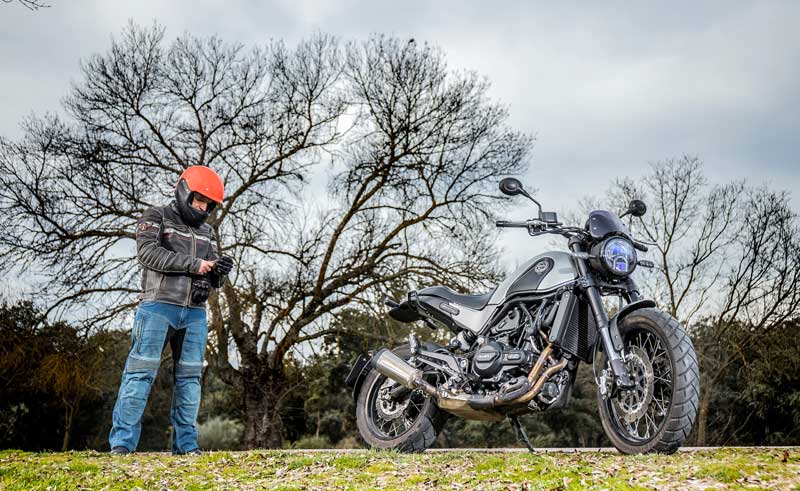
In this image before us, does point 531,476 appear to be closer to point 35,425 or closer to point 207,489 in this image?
point 207,489

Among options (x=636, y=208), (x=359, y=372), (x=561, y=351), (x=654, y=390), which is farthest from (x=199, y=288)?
(x=654, y=390)

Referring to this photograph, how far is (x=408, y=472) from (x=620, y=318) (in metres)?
1.91

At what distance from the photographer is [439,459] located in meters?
5.70

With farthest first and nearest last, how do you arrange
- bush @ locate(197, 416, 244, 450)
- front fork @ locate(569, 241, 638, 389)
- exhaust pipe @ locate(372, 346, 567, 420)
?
bush @ locate(197, 416, 244, 450) < exhaust pipe @ locate(372, 346, 567, 420) < front fork @ locate(569, 241, 638, 389)

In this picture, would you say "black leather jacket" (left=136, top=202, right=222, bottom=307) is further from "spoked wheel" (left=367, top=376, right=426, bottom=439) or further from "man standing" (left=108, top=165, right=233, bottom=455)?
"spoked wheel" (left=367, top=376, right=426, bottom=439)

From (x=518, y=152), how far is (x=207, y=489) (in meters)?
11.7

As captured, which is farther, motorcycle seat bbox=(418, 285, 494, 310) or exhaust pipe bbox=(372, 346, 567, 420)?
motorcycle seat bbox=(418, 285, 494, 310)

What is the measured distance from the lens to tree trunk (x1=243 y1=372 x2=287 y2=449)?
56.3ft

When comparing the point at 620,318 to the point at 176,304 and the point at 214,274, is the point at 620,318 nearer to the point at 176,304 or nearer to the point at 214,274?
the point at 214,274

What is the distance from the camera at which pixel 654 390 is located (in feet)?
17.6

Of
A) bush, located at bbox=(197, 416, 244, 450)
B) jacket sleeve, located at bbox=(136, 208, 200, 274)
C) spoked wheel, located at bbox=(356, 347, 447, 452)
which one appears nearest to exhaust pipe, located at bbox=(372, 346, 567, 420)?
spoked wheel, located at bbox=(356, 347, 447, 452)

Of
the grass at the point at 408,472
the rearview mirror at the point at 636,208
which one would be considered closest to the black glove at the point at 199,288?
the grass at the point at 408,472

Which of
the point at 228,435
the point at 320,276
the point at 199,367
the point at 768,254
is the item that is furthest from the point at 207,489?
the point at 228,435

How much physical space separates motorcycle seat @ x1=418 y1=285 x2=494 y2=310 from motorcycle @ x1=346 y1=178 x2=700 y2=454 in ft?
0.04
